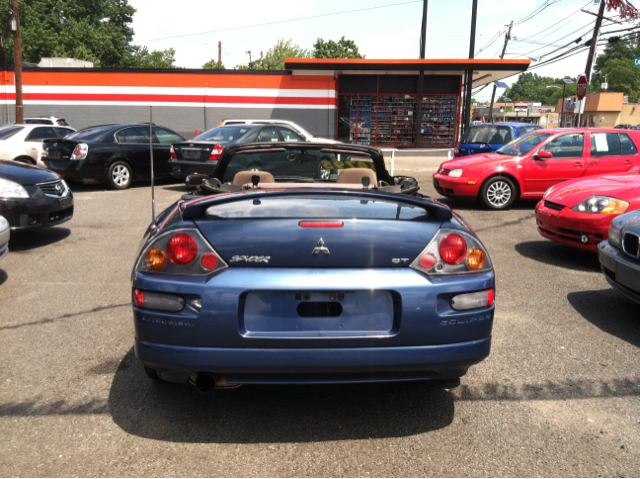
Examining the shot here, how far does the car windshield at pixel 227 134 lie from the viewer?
1341 centimetres

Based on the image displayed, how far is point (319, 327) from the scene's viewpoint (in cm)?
270

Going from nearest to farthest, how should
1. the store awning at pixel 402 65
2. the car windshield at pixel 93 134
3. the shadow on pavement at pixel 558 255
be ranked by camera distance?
1. the shadow on pavement at pixel 558 255
2. the car windshield at pixel 93 134
3. the store awning at pixel 402 65

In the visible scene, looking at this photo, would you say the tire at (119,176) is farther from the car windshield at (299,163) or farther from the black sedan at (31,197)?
the car windshield at (299,163)

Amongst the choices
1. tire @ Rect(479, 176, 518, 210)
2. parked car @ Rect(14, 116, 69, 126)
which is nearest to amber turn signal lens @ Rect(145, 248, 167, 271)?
tire @ Rect(479, 176, 518, 210)

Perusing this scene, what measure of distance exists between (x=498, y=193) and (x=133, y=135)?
8569 millimetres

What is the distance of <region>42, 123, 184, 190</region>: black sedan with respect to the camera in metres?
12.8

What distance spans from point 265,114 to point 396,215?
28509 millimetres

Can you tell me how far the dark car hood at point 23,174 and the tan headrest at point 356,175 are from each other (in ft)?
16.5

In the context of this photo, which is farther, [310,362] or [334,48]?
[334,48]

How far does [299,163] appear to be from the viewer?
4496 mm

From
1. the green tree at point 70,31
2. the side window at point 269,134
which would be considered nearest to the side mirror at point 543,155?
the side window at point 269,134

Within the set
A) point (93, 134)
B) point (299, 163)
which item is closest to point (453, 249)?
point (299, 163)

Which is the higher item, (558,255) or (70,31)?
(70,31)

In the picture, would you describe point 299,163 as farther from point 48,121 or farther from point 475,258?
point 48,121
